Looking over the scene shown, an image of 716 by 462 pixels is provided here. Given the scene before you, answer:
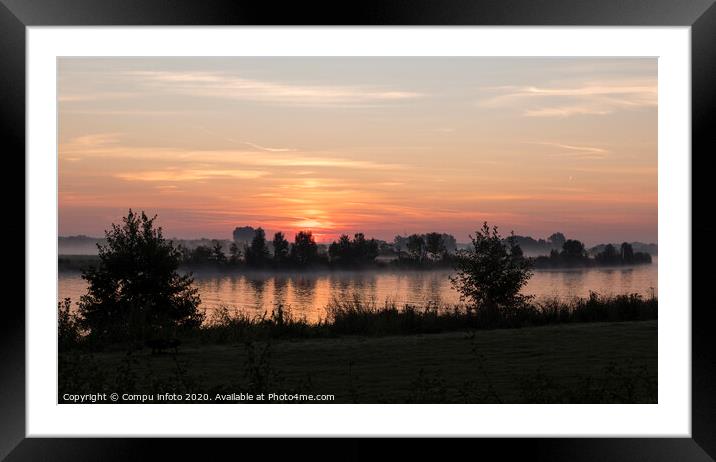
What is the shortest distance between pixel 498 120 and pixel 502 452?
252 inches

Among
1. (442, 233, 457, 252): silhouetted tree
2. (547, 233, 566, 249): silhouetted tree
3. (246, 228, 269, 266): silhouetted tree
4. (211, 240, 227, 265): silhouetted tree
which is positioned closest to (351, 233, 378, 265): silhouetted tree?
(442, 233, 457, 252): silhouetted tree

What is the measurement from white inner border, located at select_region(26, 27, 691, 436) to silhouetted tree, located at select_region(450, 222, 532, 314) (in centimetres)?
579

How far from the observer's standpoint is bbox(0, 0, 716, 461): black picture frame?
3258mm

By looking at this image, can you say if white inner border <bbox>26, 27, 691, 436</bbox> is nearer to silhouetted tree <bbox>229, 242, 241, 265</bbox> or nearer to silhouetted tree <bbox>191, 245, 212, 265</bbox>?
silhouetted tree <bbox>191, 245, 212, 265</bbox>

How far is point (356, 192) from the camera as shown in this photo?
9.45 meters

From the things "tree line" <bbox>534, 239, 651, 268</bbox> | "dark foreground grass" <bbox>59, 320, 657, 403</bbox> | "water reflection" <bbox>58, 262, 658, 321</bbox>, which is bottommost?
"dark foreground grass" <bbox>59, 320, 657, 403</bbox>

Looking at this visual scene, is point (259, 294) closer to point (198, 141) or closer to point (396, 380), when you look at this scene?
point (198, 141)

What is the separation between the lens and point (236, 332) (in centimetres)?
732

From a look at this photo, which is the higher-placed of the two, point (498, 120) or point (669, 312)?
point (498, 120)

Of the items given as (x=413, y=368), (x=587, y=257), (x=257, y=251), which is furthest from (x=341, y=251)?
(x=413, y=368)

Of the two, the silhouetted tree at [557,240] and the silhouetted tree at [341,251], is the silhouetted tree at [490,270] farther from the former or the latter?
the silhouetted tree at [341,251]

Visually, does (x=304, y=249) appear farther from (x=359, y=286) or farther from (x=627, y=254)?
(x=627, y=254)

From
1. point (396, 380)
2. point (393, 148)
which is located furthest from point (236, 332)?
point (393, 148)

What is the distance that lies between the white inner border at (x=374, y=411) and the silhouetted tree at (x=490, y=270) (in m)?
5.79
